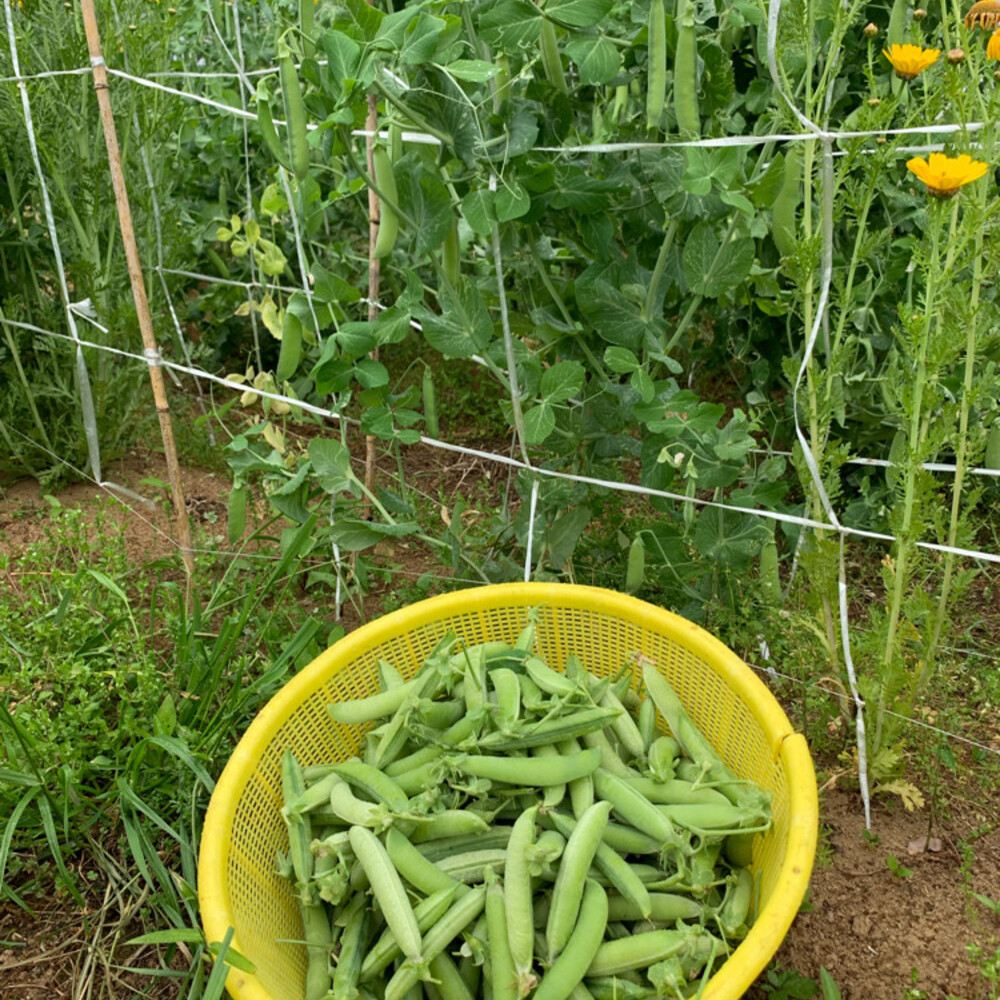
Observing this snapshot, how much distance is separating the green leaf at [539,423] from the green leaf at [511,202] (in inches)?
16.4

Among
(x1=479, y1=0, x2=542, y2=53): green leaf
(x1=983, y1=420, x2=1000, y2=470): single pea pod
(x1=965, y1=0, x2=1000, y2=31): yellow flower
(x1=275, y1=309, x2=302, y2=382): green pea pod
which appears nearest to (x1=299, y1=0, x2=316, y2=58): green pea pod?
(x1=479, y1=0, x2=542, y2=53): green leaf

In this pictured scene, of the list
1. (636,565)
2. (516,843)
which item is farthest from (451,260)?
(516,843)

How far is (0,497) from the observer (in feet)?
10.1

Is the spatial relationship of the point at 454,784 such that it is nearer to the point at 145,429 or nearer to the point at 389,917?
the point at 389,917

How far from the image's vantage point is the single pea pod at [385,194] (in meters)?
1.89

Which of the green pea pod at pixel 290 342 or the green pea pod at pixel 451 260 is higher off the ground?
the green pea pod at pixel 451 260

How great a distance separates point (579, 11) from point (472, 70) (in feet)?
0.83

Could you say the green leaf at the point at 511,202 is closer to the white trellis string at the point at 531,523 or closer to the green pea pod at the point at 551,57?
the green pea pod at the point at 551,57

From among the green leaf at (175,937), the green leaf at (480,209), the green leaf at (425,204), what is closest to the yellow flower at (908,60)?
the green leaf at (480,209)

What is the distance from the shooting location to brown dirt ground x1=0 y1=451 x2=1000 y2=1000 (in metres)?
1.65

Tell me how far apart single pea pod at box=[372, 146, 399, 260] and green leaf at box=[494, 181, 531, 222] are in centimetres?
23

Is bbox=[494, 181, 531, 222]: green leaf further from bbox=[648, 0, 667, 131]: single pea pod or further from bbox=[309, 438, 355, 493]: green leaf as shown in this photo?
bbox=[309, 438, 355, 493]: green leaf

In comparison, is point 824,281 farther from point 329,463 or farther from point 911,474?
point 329,463

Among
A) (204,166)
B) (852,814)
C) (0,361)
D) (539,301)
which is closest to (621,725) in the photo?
(852,814)
